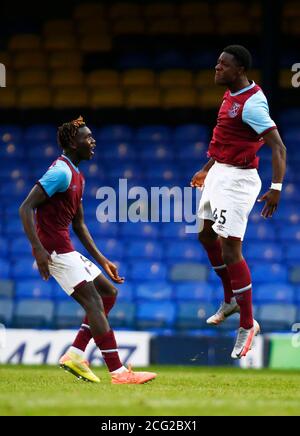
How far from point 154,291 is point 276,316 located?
2.09 meters

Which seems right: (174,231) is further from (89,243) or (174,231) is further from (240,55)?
(240,55)

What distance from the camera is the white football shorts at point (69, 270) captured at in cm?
984

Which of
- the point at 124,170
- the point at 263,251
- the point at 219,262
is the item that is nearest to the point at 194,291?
the point at 263,251

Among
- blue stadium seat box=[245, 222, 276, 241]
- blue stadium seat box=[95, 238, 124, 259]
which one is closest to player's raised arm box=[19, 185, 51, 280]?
blue stadium seat box=[95, 238, 124, 259]

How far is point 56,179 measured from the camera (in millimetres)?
9664

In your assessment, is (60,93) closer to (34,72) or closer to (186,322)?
(34,72)

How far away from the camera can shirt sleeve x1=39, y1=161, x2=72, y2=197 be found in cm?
962

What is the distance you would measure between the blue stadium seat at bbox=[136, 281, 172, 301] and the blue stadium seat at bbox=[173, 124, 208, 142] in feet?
10.7

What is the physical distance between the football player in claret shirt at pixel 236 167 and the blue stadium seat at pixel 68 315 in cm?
672

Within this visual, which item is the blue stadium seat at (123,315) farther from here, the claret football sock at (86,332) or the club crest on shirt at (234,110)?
the club crest on shirt at (234,110)

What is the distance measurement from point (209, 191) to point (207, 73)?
1083cm

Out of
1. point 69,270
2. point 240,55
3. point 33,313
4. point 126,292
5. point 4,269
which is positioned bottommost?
point 33,313

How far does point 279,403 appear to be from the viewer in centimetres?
822

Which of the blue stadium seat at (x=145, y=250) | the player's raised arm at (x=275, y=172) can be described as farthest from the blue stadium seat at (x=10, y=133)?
the player's raised arm at (x=275, y=172)
